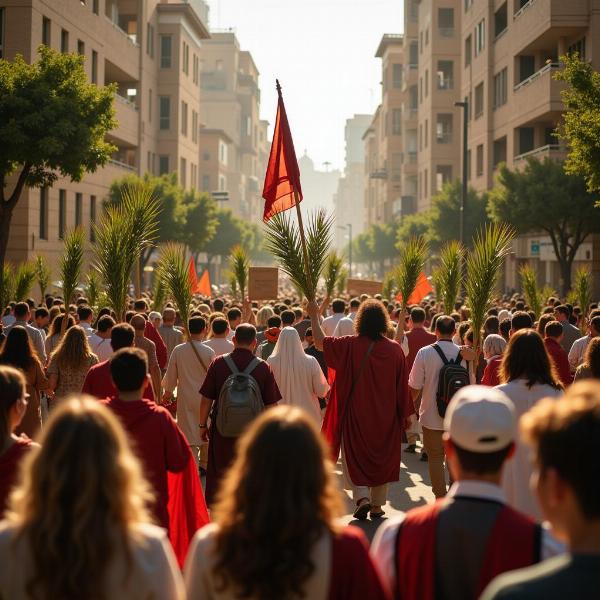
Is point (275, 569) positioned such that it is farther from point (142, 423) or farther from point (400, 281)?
point (400, 281)

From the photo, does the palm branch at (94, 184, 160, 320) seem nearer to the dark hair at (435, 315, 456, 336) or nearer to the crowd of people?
the dark hair at (435, 315, 456, 336)

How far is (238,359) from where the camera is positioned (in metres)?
8.52

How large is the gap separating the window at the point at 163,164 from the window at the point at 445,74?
20.7 m

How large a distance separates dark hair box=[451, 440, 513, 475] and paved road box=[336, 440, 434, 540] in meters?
5.46

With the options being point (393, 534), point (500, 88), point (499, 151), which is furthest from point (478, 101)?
point (393, 534)

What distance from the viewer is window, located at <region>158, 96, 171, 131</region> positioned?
2571 inches

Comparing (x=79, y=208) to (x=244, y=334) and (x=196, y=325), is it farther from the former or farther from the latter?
(x=244, y=334)

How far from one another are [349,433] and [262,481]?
6.45m

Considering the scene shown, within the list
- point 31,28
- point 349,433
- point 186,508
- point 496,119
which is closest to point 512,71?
point 496,119

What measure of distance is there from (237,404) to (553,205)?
28864 mm

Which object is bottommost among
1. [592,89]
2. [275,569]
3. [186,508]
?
[186,508]

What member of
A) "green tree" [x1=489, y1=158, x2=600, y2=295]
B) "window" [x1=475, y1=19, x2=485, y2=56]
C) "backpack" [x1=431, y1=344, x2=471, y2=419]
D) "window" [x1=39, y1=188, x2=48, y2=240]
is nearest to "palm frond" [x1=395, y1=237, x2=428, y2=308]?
"backpack" [x1=431, y1=344, x2=471, y2=419]

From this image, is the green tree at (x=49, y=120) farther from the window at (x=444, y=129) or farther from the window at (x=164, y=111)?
the window at (x=444, y=129)

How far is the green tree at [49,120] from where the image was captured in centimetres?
2384
